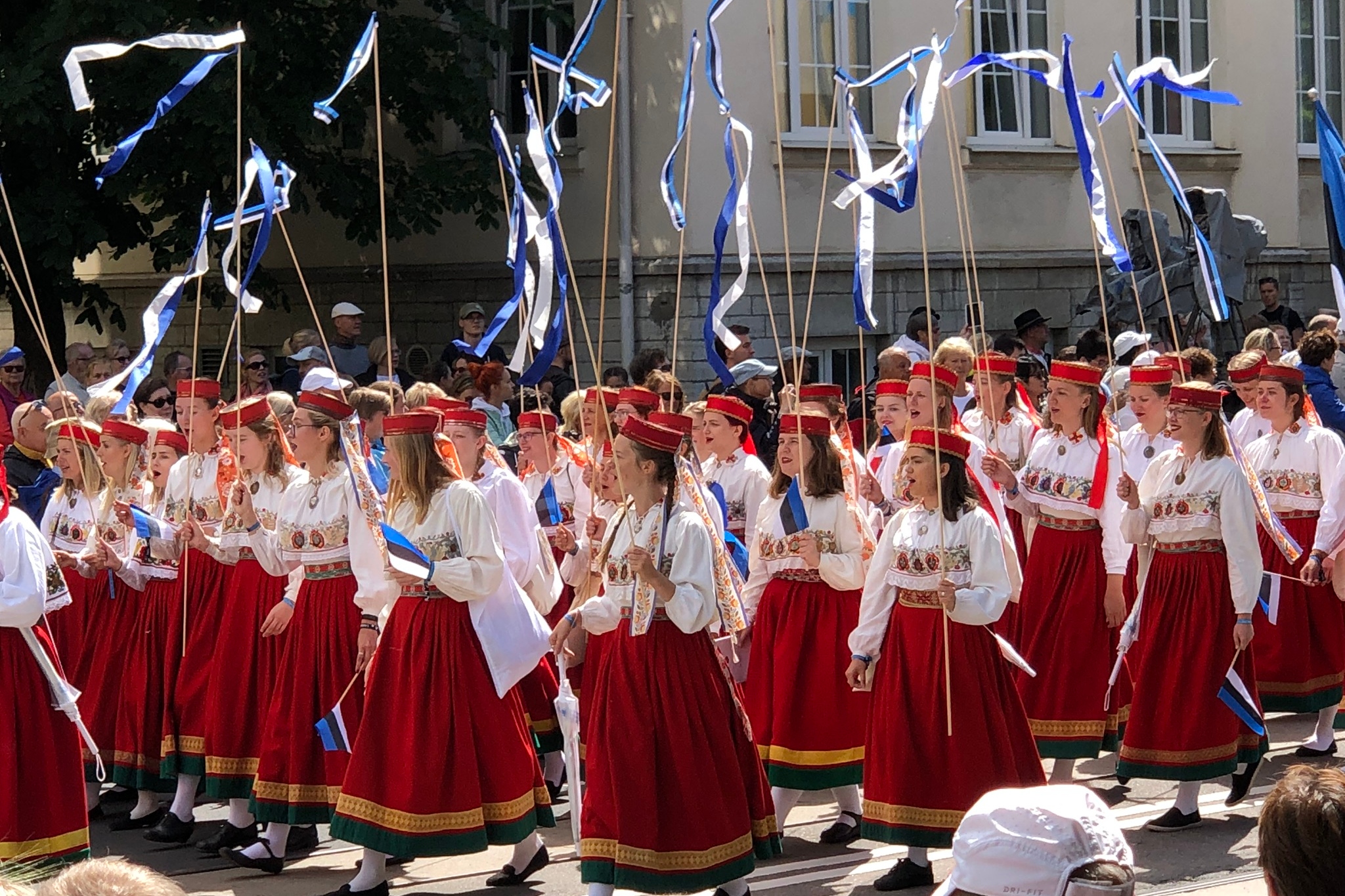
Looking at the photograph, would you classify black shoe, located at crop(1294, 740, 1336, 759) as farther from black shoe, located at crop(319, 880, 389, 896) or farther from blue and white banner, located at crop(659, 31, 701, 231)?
black shoe, located at crop(319, 880, 389, 896)

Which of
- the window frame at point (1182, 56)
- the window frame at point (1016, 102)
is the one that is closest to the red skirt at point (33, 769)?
the window frame at point (1016, 102)

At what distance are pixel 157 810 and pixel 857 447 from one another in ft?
18.0

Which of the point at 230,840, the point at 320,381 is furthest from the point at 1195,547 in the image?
the point at 230,840

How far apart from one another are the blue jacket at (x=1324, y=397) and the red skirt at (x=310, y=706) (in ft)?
21.0

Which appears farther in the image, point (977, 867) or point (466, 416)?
point (466, 416)

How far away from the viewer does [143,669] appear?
348 inches

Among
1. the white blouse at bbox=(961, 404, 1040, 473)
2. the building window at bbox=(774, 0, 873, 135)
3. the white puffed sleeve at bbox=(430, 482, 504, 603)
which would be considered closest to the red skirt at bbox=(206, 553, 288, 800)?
the white puffed sleeve at bbox=(430, 482, 504, 603)

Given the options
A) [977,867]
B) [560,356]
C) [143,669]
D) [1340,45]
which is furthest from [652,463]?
[1340,45]

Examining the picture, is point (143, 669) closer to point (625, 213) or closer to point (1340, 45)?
point (625, 213)

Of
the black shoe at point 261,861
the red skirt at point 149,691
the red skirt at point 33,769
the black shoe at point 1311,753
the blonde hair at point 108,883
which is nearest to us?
the blonde hair at point 108,883

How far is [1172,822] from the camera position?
8.00 m

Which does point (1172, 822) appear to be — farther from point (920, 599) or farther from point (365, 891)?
point (365, 891)

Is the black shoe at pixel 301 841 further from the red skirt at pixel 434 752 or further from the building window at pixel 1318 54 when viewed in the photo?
the building window at pixel 1318 54

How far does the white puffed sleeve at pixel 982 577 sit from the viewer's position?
7031 millimetres
